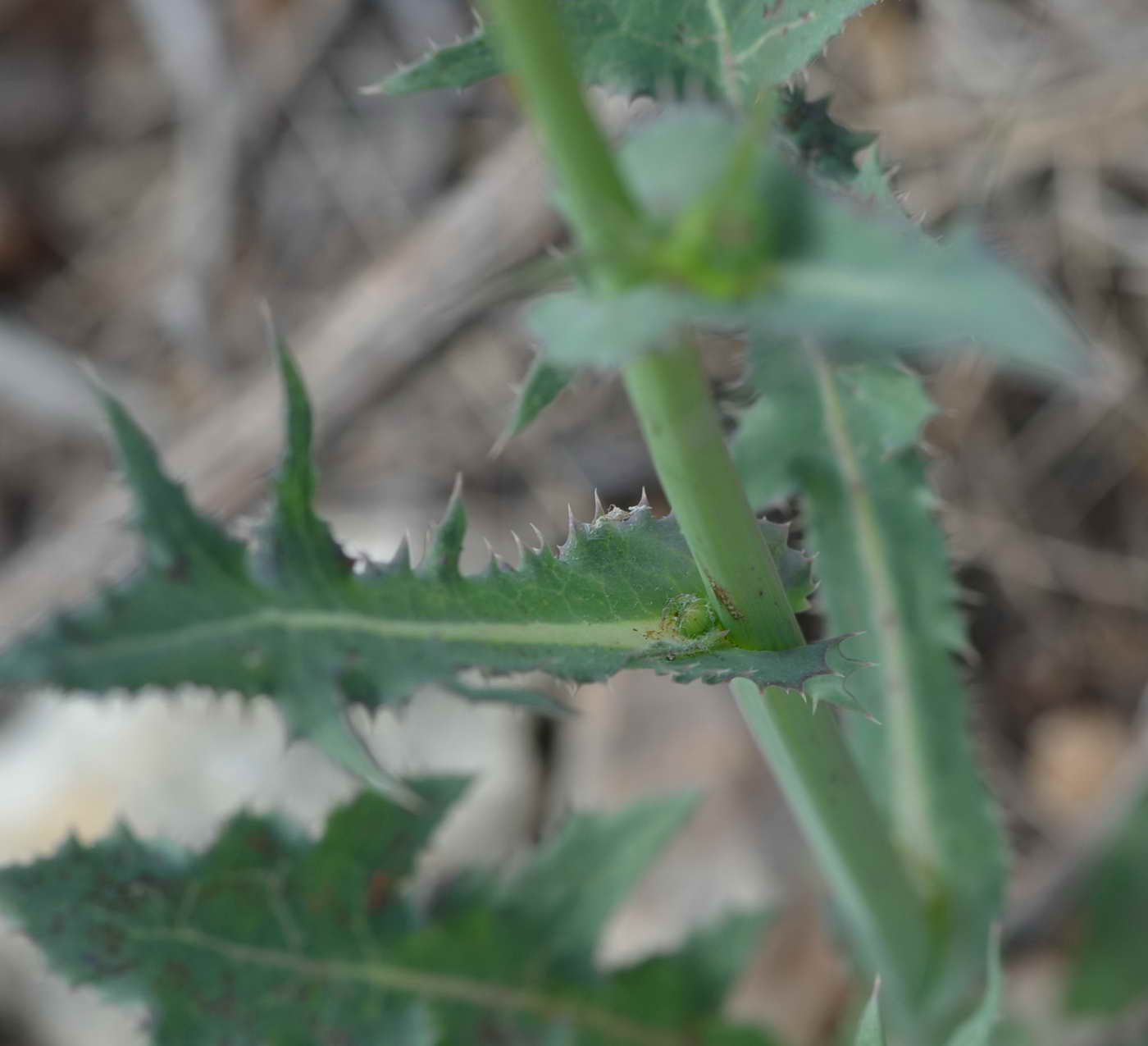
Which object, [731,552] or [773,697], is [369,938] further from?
[731,552]

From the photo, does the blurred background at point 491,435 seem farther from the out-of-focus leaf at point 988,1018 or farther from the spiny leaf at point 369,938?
the out-of-focus leaf at point 988,1018

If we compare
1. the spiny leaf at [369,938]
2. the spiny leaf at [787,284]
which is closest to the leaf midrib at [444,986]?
the spiny leaf at [369,938]

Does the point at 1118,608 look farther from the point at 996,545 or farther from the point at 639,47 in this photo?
the point at 639,47

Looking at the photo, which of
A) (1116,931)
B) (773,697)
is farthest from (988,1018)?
(1116,931)

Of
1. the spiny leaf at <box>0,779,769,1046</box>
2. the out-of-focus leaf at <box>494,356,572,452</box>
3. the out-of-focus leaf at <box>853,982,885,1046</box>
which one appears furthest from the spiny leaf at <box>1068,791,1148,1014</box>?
the out-of-focus leaf at <box>494,356,572,452</box>

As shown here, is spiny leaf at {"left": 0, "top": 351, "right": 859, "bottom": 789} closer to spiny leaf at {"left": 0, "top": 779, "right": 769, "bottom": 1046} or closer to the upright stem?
the upright stem

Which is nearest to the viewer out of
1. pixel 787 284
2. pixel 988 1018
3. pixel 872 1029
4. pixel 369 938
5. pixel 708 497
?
pixel 787 284
